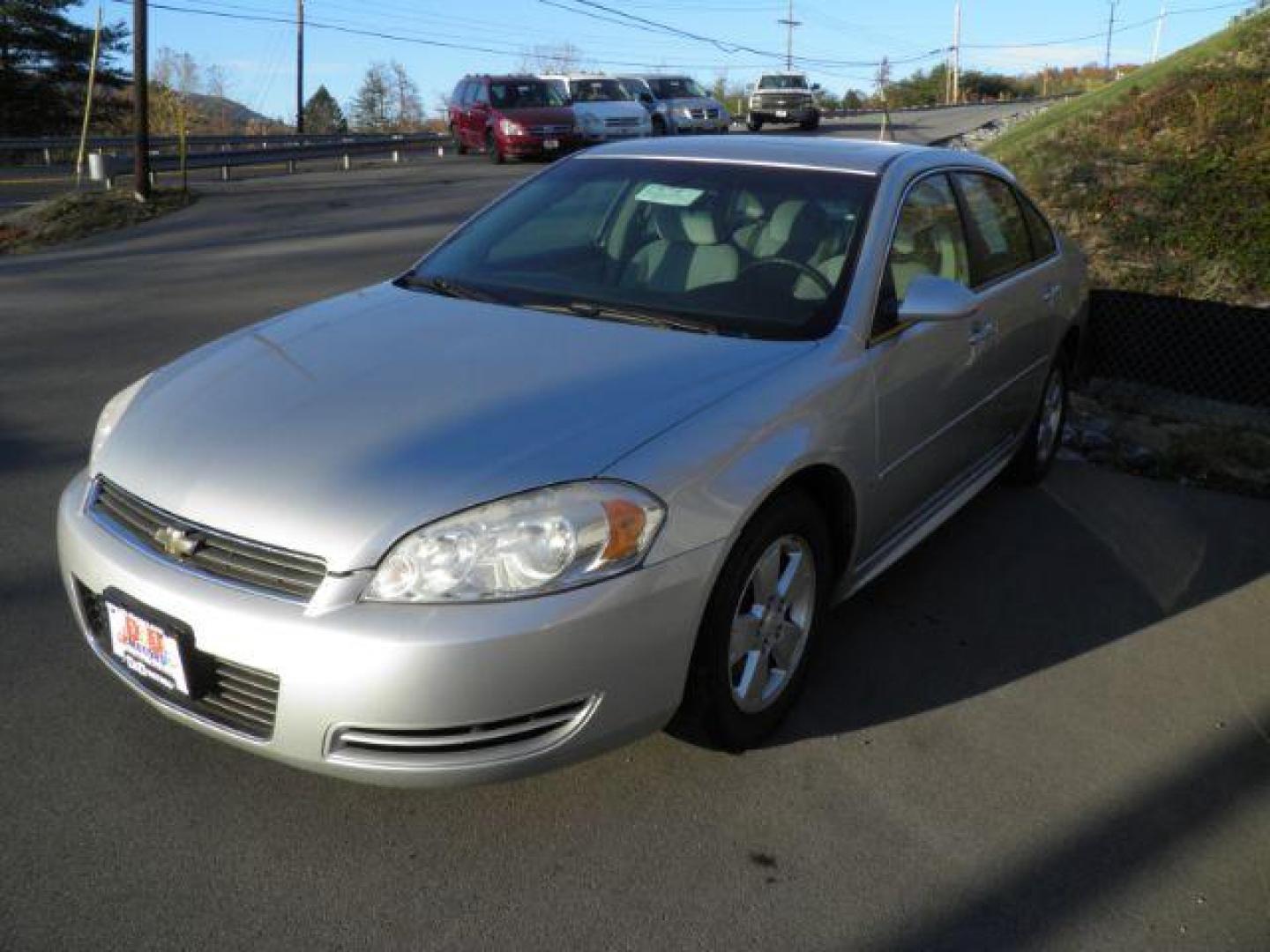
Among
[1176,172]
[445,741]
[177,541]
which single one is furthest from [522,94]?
[445,741]

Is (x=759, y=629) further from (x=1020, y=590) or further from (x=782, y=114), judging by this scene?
(x=782, y=114)

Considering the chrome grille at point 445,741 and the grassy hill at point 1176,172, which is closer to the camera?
the chrome grille at point 445,741

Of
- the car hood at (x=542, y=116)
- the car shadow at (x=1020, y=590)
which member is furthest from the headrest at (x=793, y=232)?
the car hood at (x=542, y=116)

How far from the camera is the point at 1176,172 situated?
9.73 meters

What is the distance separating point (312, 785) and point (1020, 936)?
1689 millimetres

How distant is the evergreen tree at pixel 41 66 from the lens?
1501 inches

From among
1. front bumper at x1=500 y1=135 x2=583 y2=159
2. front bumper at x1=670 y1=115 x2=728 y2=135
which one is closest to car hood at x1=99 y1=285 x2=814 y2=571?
front bumper at x1=500 y1=135 x2=583 y2=159

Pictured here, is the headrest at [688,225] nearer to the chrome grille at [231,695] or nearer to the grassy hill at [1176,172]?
the chrome grille at [231,695]

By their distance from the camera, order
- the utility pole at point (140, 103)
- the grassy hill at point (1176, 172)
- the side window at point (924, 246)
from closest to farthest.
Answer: the side window at point (924, 246) → the grassy hill at point (1176, 172) → the utility pole at point (140, 103)

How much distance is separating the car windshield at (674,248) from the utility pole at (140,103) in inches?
520

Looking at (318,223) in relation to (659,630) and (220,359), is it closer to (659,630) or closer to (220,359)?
(220,359)

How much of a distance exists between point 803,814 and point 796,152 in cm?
232

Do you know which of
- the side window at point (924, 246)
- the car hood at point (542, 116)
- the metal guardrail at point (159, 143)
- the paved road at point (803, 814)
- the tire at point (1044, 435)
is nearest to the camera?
the paved road at point (803, 814)

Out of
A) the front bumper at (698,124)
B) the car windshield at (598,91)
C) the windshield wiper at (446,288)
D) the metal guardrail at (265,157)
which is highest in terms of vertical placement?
the car windshield at (598,91)
